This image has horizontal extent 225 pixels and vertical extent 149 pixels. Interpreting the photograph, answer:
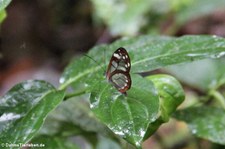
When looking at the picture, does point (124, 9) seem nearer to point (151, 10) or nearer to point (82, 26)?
point (151, 10)

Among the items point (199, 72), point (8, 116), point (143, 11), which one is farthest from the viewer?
point (143, 11)

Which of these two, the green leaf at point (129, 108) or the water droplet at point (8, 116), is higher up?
the water droplet at point (8, 116)

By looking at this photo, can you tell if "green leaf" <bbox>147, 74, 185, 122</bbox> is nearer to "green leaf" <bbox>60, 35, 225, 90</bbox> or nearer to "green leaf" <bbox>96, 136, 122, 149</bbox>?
"green leaf" <bbox>60, 35, 225, 90</bbox>

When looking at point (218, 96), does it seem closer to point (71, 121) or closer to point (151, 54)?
point (151, 54)

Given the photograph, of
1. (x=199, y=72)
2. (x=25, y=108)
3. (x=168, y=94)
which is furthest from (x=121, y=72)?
(x=199, y=72)

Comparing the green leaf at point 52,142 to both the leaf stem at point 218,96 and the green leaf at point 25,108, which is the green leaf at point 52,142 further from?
the leaf stem at point 218,96

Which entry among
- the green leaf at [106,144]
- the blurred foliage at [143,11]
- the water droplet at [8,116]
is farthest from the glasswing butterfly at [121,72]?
the blurred foliage at [143,11]
